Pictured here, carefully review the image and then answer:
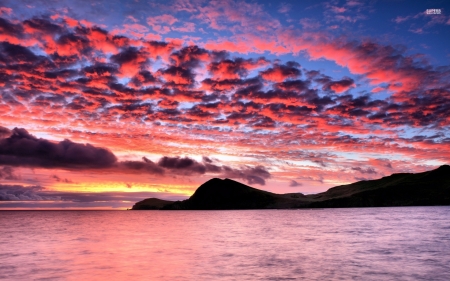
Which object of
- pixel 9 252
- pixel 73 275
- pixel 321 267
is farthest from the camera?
pixel 9 252

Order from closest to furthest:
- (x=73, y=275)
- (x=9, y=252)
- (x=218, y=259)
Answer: (x=73, y=275)
(x=218, y=259)
(x=9, y=252)

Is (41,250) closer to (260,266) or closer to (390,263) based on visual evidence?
(260,266)

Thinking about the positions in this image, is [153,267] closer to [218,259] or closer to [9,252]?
[218,259]

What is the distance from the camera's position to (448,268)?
3212cm

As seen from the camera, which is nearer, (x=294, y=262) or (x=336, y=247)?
(x=294, y=262)

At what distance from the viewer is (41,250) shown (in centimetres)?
4888

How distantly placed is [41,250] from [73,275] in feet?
73.2

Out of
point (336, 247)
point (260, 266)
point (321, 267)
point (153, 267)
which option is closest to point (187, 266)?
point (153, 267)

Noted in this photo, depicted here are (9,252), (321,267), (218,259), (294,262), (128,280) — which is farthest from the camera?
(9,252)

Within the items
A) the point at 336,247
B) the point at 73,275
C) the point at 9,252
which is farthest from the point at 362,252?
the point at 9,252

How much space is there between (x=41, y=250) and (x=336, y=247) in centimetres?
4139

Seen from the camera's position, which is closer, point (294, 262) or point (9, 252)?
point (294, 262)

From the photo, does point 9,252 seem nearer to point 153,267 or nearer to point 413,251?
point 153,267

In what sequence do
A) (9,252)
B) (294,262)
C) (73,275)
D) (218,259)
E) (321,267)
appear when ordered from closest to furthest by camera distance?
(73,275) < (321,267) < (294,262) < (218,259) < (9,252)
